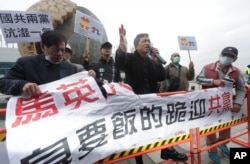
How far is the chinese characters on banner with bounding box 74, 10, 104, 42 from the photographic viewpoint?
14.8 ft

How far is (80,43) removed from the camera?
30.0 ft

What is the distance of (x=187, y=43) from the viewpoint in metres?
5.12

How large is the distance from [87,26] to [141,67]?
73.5 inches

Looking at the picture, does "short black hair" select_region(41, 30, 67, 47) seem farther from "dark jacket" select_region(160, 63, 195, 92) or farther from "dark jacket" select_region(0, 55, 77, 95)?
"dark jacket" select_region(160, 63, 195, 92)

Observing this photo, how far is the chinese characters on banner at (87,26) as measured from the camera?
4496 mm

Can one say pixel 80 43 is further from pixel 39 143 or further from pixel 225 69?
pixel 39 143

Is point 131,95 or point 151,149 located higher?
point 131,95

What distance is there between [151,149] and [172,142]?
0.39m

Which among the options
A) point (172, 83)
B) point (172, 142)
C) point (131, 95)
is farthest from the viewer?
point (172, 83)

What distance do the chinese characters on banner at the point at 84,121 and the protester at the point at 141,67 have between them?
1.79ft

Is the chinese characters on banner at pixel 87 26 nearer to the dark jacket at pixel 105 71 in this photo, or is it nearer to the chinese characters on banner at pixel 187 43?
the dark jacket at pixel 105 71

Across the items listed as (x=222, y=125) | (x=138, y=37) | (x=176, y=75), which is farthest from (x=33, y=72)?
(x=176, y=75)

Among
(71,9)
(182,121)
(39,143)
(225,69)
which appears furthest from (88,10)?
(39,143)

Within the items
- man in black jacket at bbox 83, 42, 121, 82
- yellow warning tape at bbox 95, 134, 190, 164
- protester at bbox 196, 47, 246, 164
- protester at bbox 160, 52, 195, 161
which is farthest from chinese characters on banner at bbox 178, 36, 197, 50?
yellow warning tape at bbox 95, 134, 190, 164
